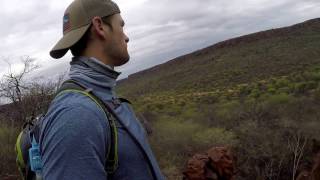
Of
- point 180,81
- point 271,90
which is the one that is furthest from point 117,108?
point 180,81

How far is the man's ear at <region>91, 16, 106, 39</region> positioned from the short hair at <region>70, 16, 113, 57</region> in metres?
0.02

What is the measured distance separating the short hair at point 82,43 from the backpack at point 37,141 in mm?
195

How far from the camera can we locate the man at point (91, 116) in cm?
183

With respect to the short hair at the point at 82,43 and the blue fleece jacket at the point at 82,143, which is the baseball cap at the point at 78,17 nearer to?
the short hair at the point at 82,43

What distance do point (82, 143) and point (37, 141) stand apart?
1.20 ft

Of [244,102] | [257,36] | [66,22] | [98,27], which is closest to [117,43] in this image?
[98,27]

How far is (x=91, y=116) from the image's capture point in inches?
73.9

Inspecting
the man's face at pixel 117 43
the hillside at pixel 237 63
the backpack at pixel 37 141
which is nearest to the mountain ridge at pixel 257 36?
the hillside at pixel 237 63

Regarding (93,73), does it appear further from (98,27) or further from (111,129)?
(111,129)

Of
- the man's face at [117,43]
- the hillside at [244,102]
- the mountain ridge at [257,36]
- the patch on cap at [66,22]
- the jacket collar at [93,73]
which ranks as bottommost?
the hillside at [244,102]

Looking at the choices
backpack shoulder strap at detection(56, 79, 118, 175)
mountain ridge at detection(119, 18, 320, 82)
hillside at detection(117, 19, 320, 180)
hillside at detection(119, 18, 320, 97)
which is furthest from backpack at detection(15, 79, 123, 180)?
mountain ridge at detection(119, 18, 320, 82)

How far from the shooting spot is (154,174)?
7.12 feet

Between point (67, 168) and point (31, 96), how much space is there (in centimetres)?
1577

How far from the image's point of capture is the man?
1829 mm
